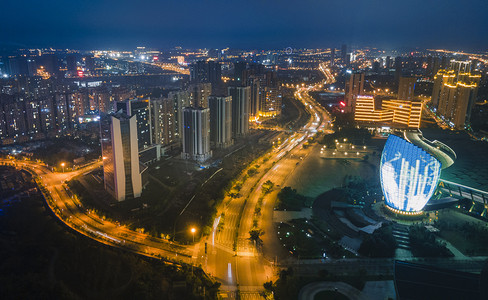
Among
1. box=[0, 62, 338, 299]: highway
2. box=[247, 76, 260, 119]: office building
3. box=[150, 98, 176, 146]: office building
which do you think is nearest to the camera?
box=[0, 62, 338, 299]: highway

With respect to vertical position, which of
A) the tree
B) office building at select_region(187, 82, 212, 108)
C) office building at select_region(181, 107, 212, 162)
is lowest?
the tree

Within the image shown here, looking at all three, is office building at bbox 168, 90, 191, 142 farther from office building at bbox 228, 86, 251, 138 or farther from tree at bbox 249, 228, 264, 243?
tree at bbox 249, 228, 264, 243

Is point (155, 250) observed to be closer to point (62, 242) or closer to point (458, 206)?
point (62, 242)

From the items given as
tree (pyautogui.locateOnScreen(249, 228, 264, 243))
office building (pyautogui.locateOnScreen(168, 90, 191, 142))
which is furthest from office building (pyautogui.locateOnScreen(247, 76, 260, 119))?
tree (pyautogui.locateOnScreen(249, 228, 264, 243))

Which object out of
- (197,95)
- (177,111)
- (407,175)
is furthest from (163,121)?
(407,175)

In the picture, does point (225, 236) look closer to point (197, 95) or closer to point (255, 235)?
point (255, 235)

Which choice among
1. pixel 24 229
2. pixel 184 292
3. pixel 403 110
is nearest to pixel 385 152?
pixel 184 292
